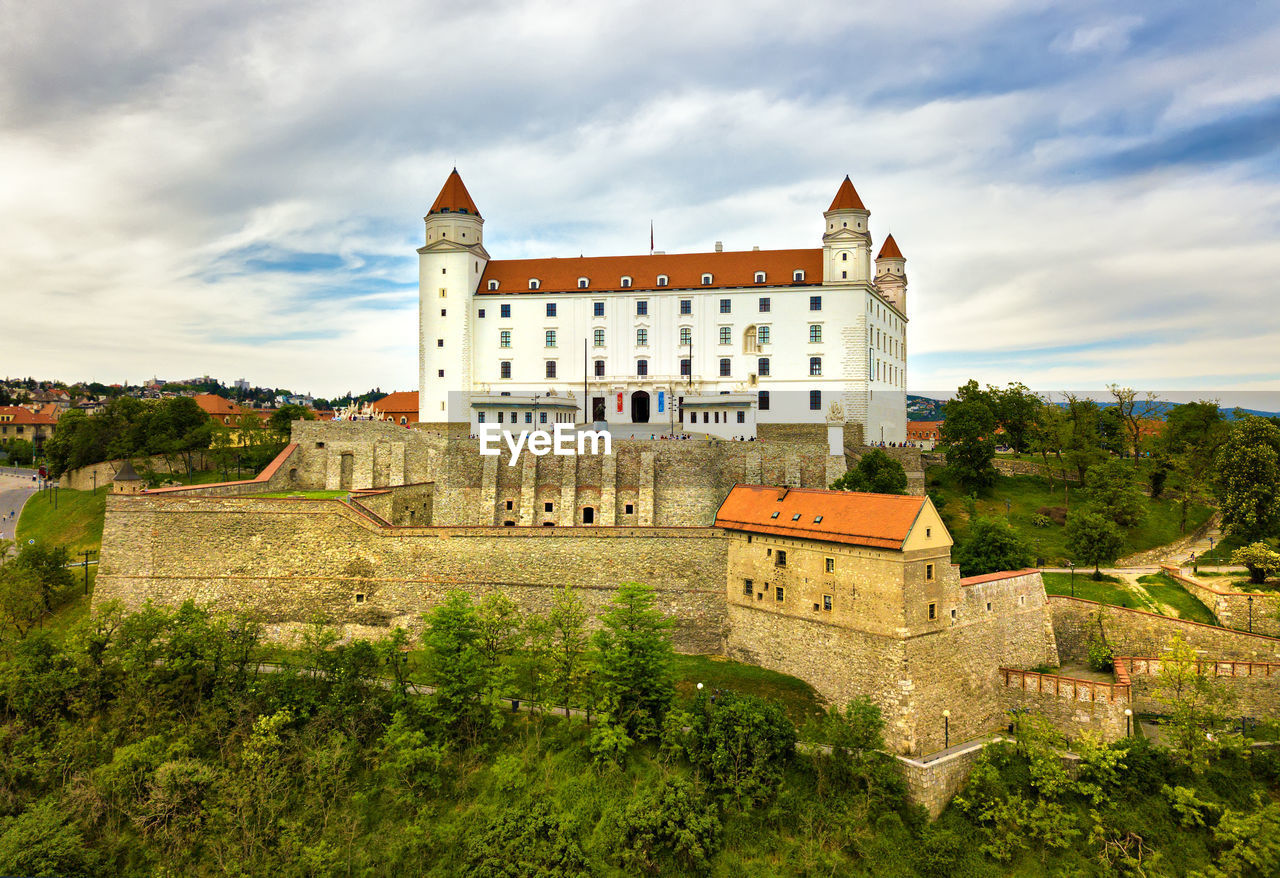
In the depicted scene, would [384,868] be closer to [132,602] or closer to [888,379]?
[132,602]

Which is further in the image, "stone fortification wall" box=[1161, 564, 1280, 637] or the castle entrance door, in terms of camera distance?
the castle entrance door

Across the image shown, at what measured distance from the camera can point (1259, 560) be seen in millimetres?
36562

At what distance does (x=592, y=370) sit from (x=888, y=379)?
2387 cm

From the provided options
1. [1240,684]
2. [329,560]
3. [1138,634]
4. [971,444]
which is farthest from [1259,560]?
[329,560]

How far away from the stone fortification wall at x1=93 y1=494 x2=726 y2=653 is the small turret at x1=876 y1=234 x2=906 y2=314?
3742 centimetres

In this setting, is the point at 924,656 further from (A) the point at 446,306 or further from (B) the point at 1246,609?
(A) the point at 446,306

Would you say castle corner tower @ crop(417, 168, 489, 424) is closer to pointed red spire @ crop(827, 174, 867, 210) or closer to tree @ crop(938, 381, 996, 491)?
pointed red spire @ crop(827, 174, 867, 210)

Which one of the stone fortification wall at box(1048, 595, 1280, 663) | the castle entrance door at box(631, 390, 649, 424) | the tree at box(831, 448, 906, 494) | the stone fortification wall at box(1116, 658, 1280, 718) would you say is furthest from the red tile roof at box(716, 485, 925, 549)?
the castle entrance door at box(631, 390, 649, 424)

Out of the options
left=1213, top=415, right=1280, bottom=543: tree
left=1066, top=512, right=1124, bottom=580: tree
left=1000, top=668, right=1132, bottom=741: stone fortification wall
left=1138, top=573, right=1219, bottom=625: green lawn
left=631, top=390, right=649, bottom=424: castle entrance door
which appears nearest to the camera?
left=1000, top=668, right=1132, bottom=741: stone fortification wall

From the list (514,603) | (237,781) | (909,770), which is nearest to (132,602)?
(237,781)

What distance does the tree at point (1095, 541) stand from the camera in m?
39.8

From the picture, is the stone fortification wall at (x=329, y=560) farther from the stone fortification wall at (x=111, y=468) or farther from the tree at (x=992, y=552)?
the stone fortification wall at (x=111, y=468)

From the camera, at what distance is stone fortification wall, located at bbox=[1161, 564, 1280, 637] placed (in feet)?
113

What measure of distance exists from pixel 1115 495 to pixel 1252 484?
254 inches
